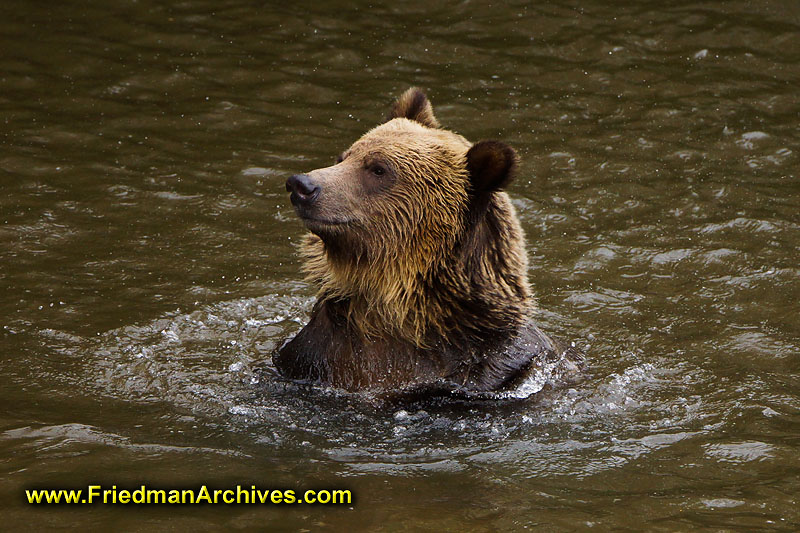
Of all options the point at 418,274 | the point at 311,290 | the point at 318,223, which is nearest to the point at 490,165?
the point at 418,274

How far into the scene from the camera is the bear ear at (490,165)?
6695mm

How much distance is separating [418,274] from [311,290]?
2808 millimetres

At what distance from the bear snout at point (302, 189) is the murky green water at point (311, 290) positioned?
1.49m

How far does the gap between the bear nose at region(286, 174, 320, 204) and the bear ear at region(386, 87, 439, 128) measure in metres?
1.42

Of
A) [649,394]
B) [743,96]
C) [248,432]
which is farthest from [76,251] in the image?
[743,96]

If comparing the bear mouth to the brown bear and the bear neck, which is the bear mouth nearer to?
the brown bear

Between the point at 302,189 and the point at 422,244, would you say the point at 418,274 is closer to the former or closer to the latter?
the point at 422,244

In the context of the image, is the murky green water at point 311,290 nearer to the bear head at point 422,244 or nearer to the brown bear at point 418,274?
the brown bear at point 418,274

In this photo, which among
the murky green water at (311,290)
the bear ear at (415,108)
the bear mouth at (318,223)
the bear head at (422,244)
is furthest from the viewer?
the bear ear at (415,108)

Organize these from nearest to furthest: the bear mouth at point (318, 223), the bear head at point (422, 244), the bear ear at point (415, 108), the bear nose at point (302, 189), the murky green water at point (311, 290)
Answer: the murky green water at point (311, 290) < the bear nose at point (302, 189) < the bear mouth at point (318, 223) < the bear head at point (422, 244) < the bear ear at point (415, 108)

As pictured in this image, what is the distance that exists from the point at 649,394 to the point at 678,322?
63.0 inches

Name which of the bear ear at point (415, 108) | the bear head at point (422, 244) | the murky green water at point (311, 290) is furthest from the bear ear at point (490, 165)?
the murky green water at point (311, 290)

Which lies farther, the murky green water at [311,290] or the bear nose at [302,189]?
the bear nose at [302,189]

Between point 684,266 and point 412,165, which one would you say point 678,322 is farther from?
point 412,165
